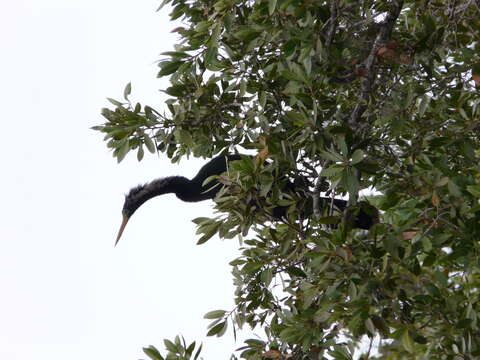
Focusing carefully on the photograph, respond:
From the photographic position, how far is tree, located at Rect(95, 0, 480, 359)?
3373 mm

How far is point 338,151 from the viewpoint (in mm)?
3678

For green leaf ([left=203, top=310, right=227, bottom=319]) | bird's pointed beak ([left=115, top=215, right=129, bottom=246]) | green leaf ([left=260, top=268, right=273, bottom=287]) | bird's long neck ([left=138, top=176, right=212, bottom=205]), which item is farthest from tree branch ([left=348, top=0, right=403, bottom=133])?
bird's pointed beak ([left=115, top=215, right=129, bottom=246])

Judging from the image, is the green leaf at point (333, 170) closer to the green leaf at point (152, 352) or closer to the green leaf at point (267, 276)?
the green leaf at point (267, 276)

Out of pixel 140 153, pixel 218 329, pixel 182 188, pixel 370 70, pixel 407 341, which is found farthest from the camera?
pixel 182 188

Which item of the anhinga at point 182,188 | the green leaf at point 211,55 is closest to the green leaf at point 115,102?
the green leaf at point 211,55

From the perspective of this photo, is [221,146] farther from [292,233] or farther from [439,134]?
[439,134]

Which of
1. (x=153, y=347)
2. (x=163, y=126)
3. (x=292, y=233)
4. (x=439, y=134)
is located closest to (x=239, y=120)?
(x=163, y=126)

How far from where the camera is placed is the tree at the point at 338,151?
11.1 feet

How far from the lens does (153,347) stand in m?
3.90

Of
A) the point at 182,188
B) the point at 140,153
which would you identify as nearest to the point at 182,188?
the point at 182,188

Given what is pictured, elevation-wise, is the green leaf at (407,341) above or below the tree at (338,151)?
below

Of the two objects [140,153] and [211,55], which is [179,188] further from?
[211,55]

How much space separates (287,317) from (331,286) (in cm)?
57

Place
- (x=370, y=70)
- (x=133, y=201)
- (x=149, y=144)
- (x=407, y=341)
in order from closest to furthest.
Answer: (x=407, y=341), (x=370, y=70), (x=149, y=144), (x=133, y=201)
